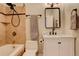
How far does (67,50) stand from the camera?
9.40 feet

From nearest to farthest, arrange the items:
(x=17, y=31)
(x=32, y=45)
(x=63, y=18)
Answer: (x=63, y=18) → (x=32, y=45) → (x=17, y=31)

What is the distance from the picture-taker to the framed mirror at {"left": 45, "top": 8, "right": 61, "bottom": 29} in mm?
3168

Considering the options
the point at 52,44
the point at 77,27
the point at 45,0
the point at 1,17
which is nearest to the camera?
the point at 45,0

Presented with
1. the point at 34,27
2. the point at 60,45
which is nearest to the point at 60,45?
the point at 60,45

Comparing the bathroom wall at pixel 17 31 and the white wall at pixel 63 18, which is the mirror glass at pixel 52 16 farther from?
the bathroom wall at pixel 17 31

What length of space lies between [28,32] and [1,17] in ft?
2.51

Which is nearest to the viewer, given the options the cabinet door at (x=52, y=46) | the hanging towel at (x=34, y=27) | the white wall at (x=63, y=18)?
the cabinet door at (x=52, y=46)

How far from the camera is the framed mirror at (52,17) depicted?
317 cm

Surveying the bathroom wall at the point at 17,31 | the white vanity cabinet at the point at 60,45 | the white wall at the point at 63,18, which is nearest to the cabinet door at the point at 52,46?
the white vanity cabinet at the point at 60,45

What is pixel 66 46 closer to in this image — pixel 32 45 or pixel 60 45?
pixel 60 45

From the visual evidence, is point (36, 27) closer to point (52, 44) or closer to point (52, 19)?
point (52, 19)

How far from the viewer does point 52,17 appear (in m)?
3.16

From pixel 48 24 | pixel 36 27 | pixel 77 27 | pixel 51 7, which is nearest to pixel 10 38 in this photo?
pixel 36 27

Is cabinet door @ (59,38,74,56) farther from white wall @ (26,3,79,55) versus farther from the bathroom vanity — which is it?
white wall @ (26,3,79,55)
